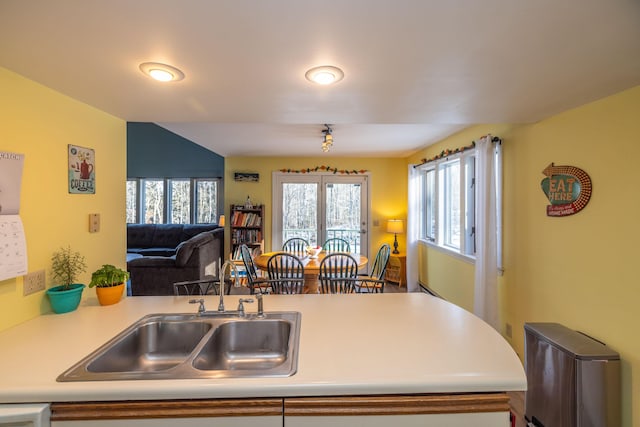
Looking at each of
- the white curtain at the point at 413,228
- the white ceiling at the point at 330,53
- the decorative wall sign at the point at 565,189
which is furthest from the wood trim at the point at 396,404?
the white curtain at the point at 413,228

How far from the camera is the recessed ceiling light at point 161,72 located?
126cm

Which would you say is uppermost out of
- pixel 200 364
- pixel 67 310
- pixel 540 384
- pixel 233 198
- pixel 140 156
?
pixel 140 156

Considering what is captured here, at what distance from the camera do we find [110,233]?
186cm

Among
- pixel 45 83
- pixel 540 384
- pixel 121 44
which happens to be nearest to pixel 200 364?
→ pixel 121 44

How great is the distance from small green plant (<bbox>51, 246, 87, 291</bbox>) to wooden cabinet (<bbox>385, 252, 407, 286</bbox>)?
426 cm

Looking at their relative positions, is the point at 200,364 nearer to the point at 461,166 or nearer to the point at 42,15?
the point at 42,15

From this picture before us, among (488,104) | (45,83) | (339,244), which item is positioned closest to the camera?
(45,83)

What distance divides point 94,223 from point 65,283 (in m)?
0.37

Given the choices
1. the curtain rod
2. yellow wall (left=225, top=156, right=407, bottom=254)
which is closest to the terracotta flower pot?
the curtain rod

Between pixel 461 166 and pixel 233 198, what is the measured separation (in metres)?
3.94

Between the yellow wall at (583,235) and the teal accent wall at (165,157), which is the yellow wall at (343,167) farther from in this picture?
the yellow wall at (583,235)

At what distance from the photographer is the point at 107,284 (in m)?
1.61

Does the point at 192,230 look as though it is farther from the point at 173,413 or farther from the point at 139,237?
the point at 173,413

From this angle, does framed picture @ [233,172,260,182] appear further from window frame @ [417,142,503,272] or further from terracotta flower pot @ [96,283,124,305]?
Answer: terracotta flower pot @ [96,283,124,305]
